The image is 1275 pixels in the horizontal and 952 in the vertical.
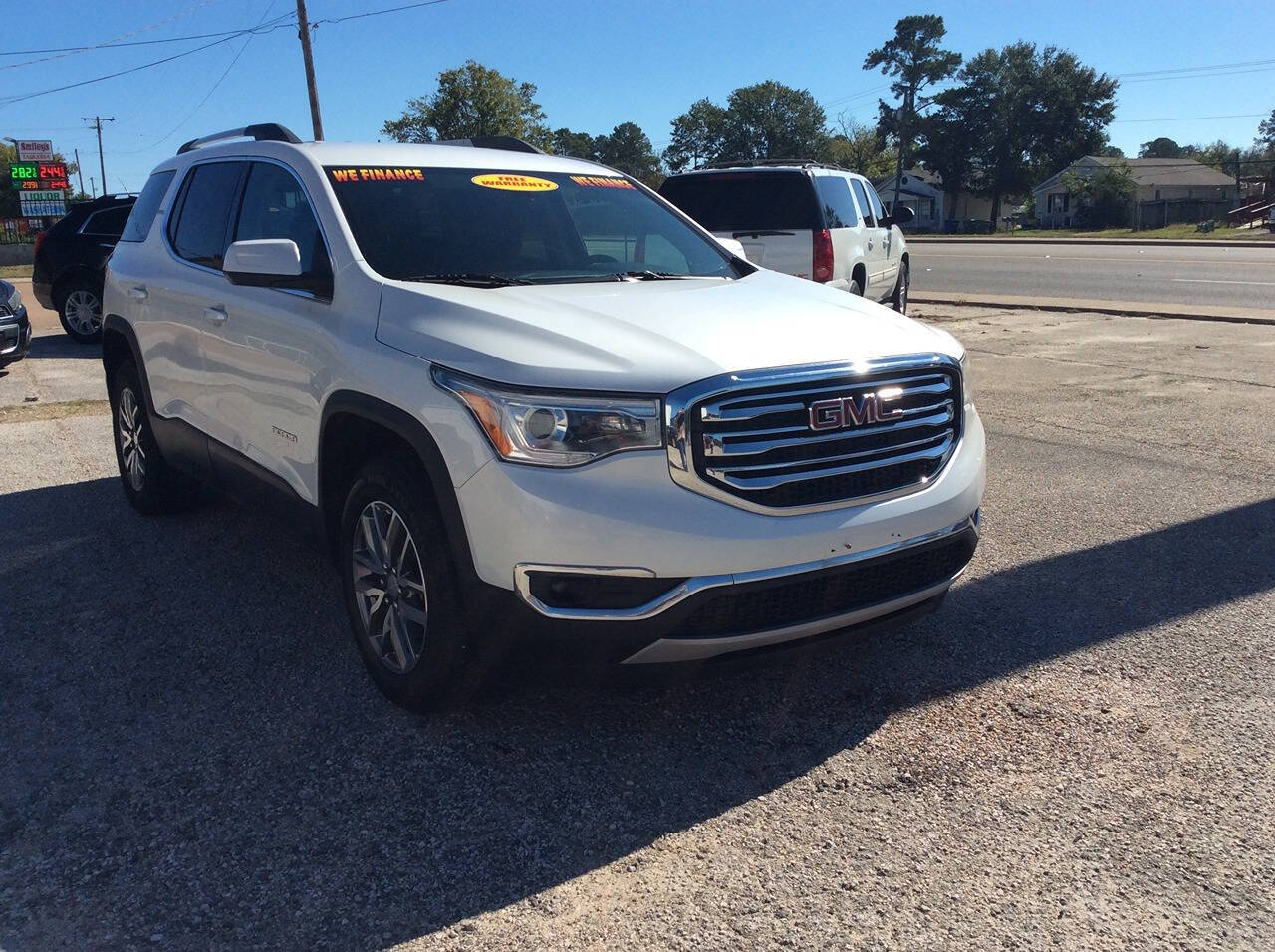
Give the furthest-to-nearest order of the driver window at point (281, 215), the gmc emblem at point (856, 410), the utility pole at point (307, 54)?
1. the utility pole at point (307, 54)
2. the driver window at point (281, 215)
3. the gmc emblem at point (856, 410)

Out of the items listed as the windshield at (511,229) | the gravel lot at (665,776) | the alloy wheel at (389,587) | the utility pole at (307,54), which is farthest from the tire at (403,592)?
the utility pole at (307,54)

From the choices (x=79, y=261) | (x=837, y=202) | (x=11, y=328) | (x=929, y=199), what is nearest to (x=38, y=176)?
(x=79, y=261)

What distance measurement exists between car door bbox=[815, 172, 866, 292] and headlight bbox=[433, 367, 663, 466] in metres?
8.31

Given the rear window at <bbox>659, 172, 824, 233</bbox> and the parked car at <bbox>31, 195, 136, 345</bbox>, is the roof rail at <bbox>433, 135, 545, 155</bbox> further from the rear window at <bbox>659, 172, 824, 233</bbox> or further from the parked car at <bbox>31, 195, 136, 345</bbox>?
the parked car at <bbox>31, 195, 136, 345</bbox>

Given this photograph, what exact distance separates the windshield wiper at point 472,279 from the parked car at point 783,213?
707 cm

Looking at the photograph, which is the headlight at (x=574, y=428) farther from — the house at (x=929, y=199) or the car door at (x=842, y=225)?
the house at (x=929, y=199)

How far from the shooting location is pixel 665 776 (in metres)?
3.31

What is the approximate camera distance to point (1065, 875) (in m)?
2.79

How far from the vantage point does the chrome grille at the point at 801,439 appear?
3.10 metres

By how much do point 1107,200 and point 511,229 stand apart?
8092cm

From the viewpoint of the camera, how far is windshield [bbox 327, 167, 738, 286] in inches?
163

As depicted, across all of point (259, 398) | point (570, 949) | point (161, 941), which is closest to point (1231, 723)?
point (570, 949)

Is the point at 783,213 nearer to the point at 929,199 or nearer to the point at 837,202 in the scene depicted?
the point at 837,202

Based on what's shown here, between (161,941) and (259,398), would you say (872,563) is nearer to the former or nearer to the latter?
(161,941)
